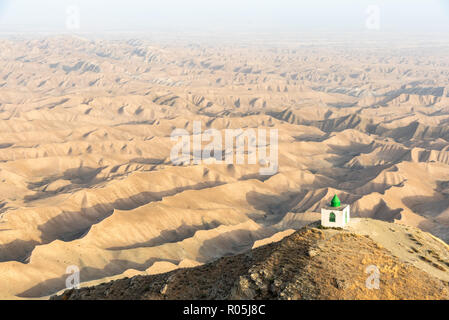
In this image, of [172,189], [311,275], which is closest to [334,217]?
[311,275]

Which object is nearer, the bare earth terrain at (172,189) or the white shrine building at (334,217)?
the white shrine building at (334,217)

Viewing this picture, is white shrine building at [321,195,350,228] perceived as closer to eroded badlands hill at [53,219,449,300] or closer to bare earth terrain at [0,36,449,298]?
eroded badlands hill at [53,219,449,300]

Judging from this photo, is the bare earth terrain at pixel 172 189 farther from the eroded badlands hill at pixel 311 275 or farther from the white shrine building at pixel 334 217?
the white shrine building at pixel 334 217

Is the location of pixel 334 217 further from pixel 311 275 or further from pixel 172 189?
pixel 172 189

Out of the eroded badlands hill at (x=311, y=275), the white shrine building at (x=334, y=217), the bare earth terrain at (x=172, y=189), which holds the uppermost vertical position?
the white shrine building at (x=334, y=217)

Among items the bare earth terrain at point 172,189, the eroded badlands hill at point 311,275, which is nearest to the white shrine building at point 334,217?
the eroded badlands hill at point 311,275

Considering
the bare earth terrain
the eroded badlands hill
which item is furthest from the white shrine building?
the bare earth terrain

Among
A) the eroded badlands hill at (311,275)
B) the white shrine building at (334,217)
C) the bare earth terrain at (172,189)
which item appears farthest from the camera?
the bare earth terrain at (172,189)
